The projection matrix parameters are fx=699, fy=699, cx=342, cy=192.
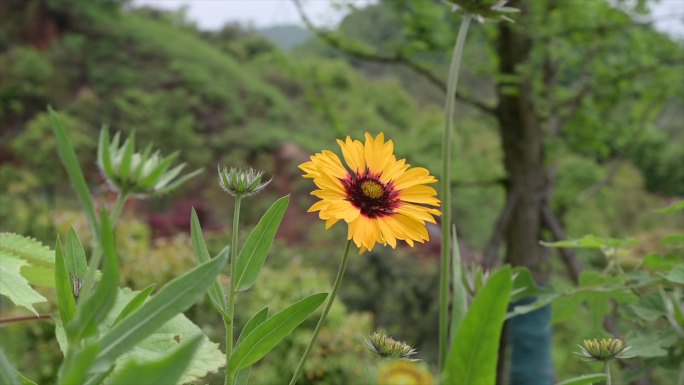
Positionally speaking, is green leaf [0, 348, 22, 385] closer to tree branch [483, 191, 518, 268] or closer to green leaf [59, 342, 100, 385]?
green leaf [59, 342, 100, 385]

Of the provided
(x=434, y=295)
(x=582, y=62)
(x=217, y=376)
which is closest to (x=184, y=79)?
(x=434, y=295)

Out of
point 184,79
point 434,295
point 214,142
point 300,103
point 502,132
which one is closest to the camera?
point 502,132

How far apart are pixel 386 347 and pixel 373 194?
0.10 meters

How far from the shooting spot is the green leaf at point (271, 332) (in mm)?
279

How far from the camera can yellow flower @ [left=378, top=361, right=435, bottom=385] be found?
26 centimetres

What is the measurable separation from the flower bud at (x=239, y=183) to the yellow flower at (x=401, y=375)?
92 mm

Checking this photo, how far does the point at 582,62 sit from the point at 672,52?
0.33 meters

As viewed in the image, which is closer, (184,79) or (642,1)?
(642,1)

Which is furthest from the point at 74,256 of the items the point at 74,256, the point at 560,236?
the point at 560,236

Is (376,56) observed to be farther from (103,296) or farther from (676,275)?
(103,296)

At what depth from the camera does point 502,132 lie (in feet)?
8.62

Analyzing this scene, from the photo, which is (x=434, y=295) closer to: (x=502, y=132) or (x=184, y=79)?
(x=502, y=132)

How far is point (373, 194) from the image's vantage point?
0.36 meters

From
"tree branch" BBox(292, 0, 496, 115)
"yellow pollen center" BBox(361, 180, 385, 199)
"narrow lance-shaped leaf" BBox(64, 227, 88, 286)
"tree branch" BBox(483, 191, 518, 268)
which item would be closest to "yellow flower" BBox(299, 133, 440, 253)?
"yellow pollen center" BBox(361, 180, 385, 199)
